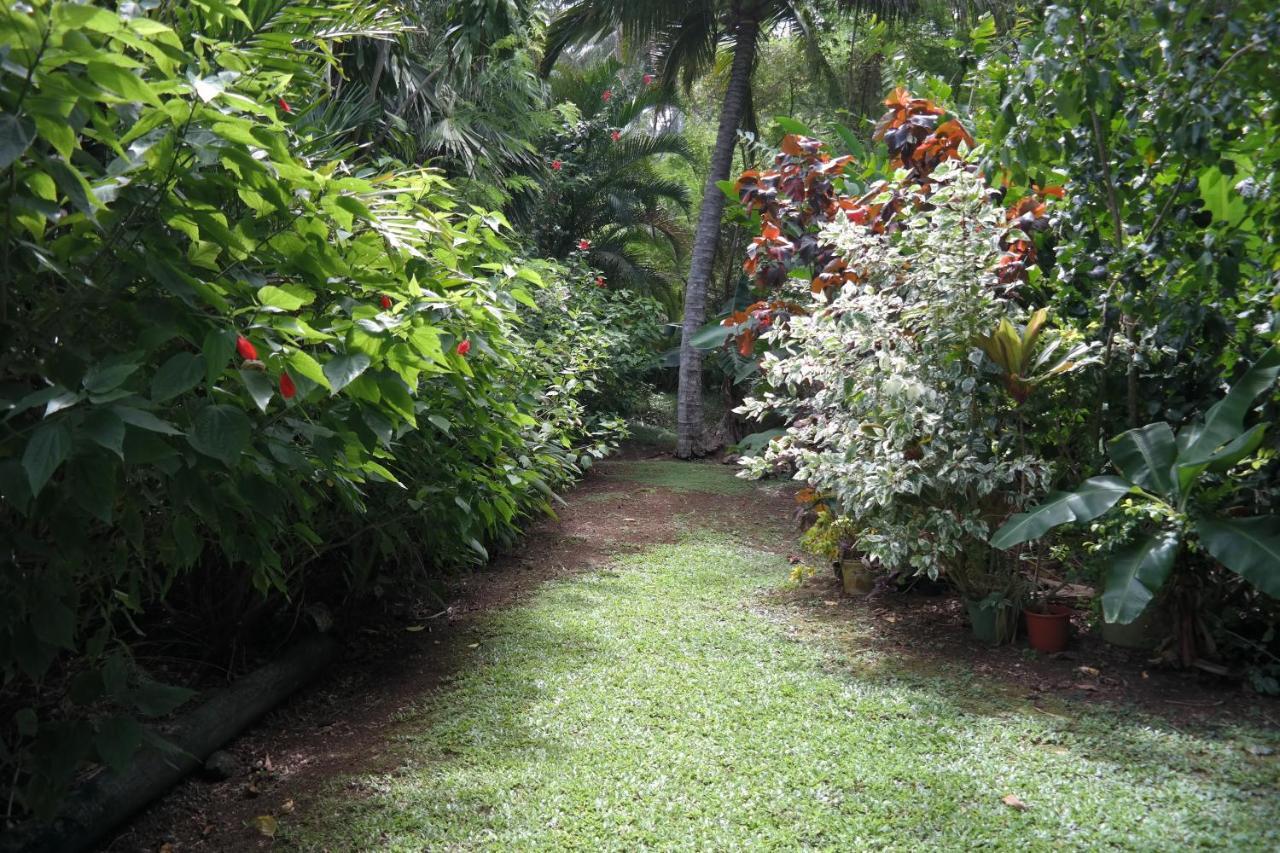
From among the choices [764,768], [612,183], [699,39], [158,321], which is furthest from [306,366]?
[612,183]

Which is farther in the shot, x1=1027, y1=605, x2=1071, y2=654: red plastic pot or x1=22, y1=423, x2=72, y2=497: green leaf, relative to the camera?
x1=1027, y1=605, x2=1071, y2=654: red plastic pot

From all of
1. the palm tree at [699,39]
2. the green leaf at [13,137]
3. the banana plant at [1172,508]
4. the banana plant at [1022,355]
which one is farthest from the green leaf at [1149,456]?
the palm tree at [699,39]

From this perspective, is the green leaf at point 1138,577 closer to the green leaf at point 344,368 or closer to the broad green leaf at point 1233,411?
the broad green leaf at point 1233,411

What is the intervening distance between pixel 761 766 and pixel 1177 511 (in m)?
1.76

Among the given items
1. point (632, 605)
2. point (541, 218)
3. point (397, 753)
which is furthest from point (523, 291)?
point (541, 218)

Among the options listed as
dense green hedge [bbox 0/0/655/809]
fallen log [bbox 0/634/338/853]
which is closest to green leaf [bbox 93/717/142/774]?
dense green hedge [bbox 0/0/655/809]

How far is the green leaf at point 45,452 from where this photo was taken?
133 centimetres

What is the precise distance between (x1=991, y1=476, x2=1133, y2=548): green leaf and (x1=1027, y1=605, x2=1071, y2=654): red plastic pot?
2.19 ft

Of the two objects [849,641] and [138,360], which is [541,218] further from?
[138,360]

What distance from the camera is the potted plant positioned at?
288 centimetres

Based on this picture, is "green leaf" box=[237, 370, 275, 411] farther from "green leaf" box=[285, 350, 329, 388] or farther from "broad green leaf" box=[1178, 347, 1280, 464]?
"broad green leaf" box=[1178, 347, 1280, 464]

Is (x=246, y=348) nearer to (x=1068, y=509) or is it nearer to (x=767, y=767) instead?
(x=767, y=767)

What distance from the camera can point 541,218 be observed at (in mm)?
13031

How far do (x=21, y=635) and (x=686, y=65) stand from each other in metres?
11.1
